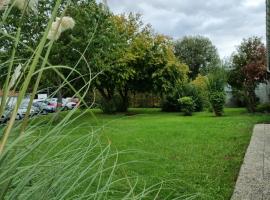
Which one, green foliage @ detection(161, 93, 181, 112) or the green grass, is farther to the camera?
green foliage @ detection(161, 93, 181, 112)

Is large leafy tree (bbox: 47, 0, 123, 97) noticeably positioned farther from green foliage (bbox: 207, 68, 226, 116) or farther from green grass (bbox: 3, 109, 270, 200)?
green grass (bbox: 3, 109, 270, 200)

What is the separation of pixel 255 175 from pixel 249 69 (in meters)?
17.8

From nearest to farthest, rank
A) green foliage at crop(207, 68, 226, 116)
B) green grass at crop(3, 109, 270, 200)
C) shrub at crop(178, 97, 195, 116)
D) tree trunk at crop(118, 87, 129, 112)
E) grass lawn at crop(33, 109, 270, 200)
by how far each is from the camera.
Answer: green grass at crop(3, 109, 270, 200), grass lawn at crop(33, 109, 270, 200), green foliage at crop(207, 68, 226, 116), shrub at crop(178, 97, 195, 116), tree trunk at crop(118, 87, 129, 112)

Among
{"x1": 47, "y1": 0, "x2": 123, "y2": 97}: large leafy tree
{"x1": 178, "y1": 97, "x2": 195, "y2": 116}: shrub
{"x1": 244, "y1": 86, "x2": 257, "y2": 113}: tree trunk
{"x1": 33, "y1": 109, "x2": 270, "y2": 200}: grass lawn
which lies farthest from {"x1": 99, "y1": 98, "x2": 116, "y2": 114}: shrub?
{"x1": 33, "y1": 109, "x2": 270, "y2": 200}: grass lawn

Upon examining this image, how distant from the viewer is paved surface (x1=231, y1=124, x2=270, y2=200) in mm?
5141

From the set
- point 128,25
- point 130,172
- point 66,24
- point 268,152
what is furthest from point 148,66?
point 66,24

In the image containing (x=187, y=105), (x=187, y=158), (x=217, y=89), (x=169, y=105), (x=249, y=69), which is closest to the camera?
(x=187, y=158)

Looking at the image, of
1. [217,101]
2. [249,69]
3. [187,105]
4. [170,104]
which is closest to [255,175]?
[217,101]

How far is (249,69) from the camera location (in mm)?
23531

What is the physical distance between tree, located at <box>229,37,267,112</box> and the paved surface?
45.6ft

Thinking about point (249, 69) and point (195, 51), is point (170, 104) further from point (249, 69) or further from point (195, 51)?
point (195, 51)

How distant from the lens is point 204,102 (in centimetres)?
2730

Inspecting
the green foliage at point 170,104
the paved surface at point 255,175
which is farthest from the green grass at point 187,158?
the green foliage at point 170,104

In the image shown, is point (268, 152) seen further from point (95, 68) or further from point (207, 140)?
point (95, 68)
